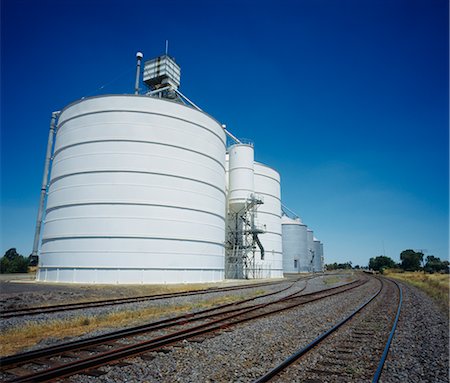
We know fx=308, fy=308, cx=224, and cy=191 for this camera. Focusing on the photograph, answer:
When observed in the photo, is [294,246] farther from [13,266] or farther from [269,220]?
[13,266]

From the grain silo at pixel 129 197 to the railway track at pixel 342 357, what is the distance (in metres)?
18.2

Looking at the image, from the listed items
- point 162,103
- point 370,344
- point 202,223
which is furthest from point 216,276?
point 370,344

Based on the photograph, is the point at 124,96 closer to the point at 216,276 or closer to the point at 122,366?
the point at 216,276

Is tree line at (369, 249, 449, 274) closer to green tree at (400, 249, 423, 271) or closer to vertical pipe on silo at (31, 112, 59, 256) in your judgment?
green tree at (400, 249, 423, 271)

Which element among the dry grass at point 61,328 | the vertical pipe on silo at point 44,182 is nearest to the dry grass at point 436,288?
the dry grass at point 61,328

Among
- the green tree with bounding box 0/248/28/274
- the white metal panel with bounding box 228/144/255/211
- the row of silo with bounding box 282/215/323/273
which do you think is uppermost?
the white metal panel with bounding box 228/144/255/211

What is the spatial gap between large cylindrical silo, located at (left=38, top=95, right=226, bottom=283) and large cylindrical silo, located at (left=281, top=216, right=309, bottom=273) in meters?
37.8

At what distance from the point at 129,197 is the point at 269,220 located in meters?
25.0

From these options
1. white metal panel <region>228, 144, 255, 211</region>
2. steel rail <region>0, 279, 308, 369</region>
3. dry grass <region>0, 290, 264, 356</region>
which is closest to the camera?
steel rail <region>0, 279, 308, 369</region>

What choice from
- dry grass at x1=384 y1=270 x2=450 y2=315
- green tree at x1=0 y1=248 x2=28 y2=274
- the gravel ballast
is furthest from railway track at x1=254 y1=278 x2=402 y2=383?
green tree at x1=0 y1=248 x2=28 y2=274

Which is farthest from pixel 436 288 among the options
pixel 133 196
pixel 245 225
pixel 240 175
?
pixel 133 196

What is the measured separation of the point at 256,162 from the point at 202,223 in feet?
66.1

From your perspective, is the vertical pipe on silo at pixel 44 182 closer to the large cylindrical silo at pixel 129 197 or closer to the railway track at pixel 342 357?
the large cylindrical silo at pixel 129 197

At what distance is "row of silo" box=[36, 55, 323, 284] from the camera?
24141 millimetres
